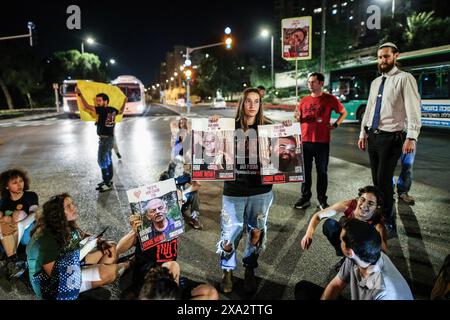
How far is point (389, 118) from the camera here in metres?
4.09

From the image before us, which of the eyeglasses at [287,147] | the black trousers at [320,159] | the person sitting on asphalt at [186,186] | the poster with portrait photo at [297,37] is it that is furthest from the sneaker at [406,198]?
the poster with portrait photo at [297,37]

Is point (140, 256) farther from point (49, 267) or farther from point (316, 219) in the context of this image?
point (316, 219)

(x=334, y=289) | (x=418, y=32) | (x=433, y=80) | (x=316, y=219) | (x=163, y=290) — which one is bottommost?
(x=334, y=289)

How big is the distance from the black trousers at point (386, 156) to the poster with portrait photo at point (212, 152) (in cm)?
214

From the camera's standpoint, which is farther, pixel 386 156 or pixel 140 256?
pixel 386 156

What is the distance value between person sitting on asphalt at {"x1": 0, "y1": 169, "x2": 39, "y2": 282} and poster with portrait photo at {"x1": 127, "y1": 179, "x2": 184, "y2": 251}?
1.44 metres

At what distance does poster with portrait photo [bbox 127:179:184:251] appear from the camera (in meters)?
2.90

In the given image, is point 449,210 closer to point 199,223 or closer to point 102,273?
point 199,223

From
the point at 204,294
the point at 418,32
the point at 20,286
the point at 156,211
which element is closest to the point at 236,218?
the point at 156,211

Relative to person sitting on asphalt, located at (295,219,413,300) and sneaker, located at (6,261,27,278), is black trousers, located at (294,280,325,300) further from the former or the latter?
sneaker, located at (6,261,27,278)

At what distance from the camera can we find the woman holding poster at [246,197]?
3.04m

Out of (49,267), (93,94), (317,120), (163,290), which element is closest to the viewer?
(163,290)

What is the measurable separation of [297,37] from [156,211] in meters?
13.5

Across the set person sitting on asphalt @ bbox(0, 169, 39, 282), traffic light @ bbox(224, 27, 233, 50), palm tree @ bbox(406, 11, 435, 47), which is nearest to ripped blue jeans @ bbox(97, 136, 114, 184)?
person sitting on asphalt @ bbox(0, 169, 39, 282)
